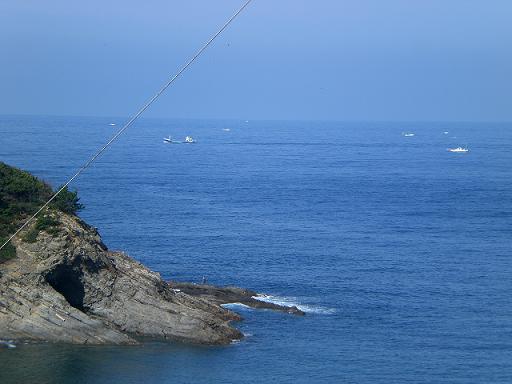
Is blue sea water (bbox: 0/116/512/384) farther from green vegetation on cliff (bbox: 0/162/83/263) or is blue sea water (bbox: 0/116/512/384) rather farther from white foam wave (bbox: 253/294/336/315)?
green vegetation on cliff (bbox: 0/162/83/263)

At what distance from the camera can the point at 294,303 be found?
52406 mm

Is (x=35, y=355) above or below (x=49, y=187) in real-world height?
below

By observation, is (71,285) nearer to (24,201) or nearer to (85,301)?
(85,301)

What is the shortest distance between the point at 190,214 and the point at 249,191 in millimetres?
22068

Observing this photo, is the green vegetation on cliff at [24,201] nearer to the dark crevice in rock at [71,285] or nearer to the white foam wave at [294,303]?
the dark crevice in rock at [71,285]

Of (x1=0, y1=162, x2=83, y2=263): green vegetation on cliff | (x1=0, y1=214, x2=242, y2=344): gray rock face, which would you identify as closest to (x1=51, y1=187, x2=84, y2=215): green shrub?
(x1=0, y1=162, x2=83, y2=263): green vegetation on cliff

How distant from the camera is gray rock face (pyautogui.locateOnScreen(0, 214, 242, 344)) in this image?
4141cm

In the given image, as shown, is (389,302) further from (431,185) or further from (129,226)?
(431,185)

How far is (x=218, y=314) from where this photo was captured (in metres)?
47.4

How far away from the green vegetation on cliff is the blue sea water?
6.61 meters

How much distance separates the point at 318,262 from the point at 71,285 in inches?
898

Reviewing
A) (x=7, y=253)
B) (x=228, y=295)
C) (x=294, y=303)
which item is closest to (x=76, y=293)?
(x=7, y=253)

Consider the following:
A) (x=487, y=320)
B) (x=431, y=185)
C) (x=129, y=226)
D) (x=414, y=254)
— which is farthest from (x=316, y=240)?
(x=431, y=185)

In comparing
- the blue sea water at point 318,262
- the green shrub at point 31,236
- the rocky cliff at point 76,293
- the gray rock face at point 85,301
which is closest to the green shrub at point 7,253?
the rocky cliff at point 76,293
